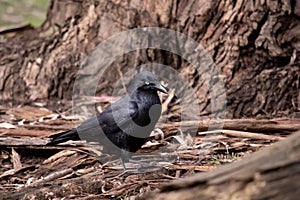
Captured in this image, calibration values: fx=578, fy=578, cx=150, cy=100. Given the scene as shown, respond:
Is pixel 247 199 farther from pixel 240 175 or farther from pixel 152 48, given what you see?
pixel 152 48

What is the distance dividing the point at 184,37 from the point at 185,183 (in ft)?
13.3

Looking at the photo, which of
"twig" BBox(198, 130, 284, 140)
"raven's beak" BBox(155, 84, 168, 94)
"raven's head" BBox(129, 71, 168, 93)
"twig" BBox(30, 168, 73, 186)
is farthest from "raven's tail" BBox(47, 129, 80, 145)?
"twig" BBox(198, 130, 284, 140)

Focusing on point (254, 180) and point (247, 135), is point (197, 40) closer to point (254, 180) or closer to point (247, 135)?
point (247, 135)

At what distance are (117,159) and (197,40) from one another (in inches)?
65.6

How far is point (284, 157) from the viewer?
7.70 ft

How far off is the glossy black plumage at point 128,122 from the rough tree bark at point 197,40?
3.43ft

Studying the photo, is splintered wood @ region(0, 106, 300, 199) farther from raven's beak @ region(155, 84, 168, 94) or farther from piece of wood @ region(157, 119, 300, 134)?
raven's beak @ region(155, 84, 168, 94)

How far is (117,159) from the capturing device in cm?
543

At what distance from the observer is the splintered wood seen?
4500 mm

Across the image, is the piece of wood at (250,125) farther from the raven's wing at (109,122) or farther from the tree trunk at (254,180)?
the tree trunk at (254,180)

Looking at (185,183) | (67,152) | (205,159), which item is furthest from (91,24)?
(185,183)

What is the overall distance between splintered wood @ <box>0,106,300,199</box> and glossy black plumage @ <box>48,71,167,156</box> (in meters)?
0.17

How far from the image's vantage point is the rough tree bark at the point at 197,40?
570cm

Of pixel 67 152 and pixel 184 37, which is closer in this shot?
pixel 67 152
